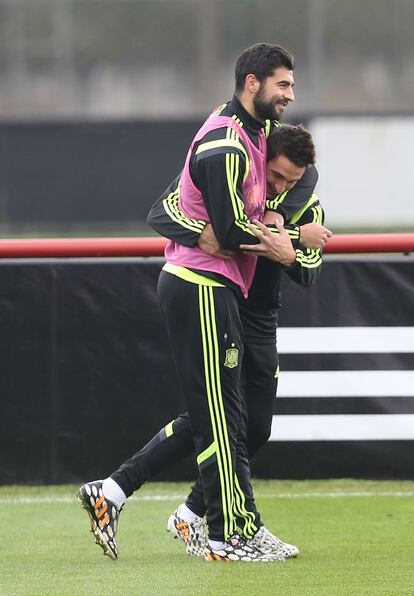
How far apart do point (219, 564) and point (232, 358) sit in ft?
2.78

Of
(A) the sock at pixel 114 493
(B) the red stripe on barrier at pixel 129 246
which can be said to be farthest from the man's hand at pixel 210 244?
(B) the red stripe on barrier at pixel 129 246

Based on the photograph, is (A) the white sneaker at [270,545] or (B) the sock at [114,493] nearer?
(A) the white sneaker at [270,545]

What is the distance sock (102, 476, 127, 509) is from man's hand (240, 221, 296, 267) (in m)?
1.18

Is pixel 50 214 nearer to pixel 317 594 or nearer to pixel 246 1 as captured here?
pixel 246 1

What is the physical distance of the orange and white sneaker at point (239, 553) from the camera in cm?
577

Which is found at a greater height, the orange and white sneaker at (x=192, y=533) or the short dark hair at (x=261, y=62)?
the short dark hair at (x=261, y=62)

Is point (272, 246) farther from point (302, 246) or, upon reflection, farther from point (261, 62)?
point (261, 62)

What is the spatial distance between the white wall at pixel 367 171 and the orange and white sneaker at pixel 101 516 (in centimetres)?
1816

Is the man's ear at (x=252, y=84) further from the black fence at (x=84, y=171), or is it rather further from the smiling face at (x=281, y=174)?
the black fence at (x=84, y=171)

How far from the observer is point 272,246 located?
219 inches

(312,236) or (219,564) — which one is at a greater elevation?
(312,236)

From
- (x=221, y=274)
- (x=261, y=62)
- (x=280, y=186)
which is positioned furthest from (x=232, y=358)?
(x=261, y=62)

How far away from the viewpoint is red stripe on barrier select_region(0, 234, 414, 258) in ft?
24.4

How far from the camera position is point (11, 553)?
6105mm
